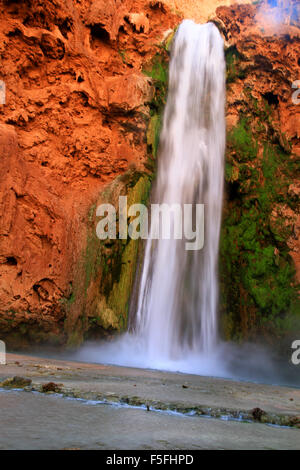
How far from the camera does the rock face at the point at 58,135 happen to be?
7980mm

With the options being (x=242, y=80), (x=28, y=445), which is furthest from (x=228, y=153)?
(x=28, y=445)

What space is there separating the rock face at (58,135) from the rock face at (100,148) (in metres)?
0.03

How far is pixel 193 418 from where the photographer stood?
1766 millimetres

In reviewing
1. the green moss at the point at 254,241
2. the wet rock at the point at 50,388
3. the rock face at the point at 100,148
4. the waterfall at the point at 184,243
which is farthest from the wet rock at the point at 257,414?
the green moss at the point at 254,241

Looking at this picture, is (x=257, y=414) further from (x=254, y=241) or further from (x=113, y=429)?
(x=254, y=241)

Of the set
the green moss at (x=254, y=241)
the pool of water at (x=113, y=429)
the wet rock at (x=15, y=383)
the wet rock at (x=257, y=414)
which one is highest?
the green moss at (x=254, y=241)

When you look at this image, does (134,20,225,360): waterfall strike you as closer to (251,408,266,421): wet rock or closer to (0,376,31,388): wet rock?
(0,376,31,388): wet rock

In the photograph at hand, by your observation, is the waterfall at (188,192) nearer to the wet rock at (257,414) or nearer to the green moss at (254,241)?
the green moss at (254,241)

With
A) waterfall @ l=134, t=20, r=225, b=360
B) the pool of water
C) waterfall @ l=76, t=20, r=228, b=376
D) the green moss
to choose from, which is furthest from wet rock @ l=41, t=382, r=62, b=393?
the green moss

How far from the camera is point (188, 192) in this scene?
10.2 metres

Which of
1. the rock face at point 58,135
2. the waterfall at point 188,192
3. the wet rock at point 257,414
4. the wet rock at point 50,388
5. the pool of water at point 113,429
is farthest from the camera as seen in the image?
the waterfall at point 188,192

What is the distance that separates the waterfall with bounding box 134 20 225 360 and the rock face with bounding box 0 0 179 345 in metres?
0.86
